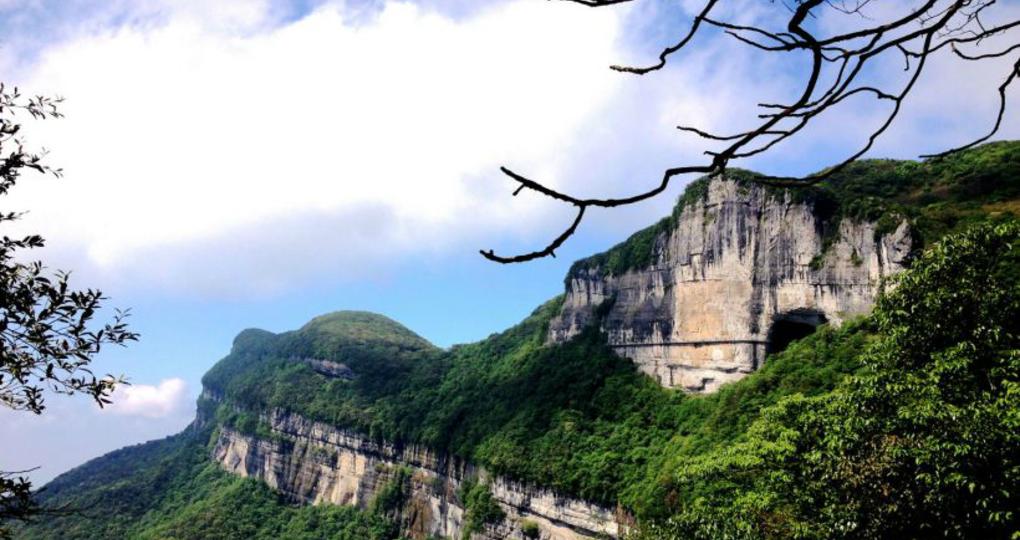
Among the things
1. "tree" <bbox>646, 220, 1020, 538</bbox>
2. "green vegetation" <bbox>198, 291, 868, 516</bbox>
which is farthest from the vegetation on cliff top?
"green vegetation" <bbox>198, 291, 868, 516</bbox>

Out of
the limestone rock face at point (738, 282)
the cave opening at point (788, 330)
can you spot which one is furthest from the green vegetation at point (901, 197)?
the cave opening at point (788, 330)

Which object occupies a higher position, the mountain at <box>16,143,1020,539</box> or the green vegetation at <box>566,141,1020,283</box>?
the green vegetation at <box>566,141,1020,283</box>

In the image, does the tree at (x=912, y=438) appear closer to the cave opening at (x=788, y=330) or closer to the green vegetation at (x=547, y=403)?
the green vegetation at (x=547, y=403)

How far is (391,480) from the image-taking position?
207ft

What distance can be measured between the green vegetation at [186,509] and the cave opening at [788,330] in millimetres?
40044

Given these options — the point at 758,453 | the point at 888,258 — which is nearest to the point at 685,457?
the point at 888,258

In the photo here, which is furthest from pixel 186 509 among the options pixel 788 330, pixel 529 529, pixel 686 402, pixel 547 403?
pixel 788 330

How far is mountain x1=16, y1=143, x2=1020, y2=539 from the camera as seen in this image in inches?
468

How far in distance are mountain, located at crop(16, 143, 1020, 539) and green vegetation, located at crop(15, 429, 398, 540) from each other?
0.42 meters

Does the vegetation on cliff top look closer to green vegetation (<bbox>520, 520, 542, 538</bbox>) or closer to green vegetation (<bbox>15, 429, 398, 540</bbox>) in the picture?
green vegetation (<bbox>15, 429, 398, 540</bbox>)

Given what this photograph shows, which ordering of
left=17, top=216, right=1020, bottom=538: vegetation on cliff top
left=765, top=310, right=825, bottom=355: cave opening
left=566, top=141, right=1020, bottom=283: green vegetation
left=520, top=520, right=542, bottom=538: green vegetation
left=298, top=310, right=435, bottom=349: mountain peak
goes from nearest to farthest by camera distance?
left=17, top=216, right=1020, bottom=538: vegetation on cliff top → left=566, top=141, right=1020, bottom=283: green vegetation → left=765, top=310, right=825, bottom=355: cave opening → left=520, top=520, right=542, bottom=538: green vegetation → left=298, top=310, right=435, bottom=349: mountain peak

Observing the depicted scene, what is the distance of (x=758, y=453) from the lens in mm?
15602

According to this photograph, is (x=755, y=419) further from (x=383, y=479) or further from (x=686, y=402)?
(x=383, y=479)

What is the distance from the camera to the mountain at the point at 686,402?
11.9 meters
